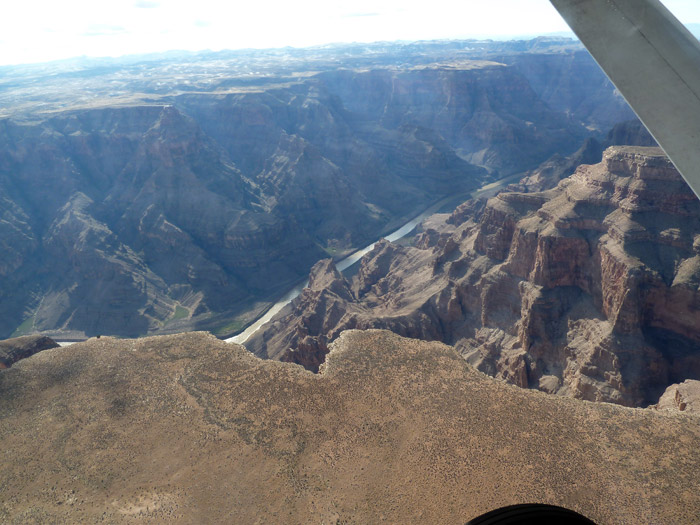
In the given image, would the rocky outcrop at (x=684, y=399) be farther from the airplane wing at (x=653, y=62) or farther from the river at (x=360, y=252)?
the river at (x=360, y=252)

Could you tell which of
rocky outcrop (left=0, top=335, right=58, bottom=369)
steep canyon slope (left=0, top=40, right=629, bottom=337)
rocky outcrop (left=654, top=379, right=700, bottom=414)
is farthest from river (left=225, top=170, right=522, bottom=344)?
rocky outcrop (left=654, top=379, right=700, bottom=414)

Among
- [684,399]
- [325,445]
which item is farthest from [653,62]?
[684,399]

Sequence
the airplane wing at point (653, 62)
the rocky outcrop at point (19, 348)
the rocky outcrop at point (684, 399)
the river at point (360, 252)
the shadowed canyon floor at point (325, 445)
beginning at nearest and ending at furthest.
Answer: the airplane wing at point (653, 62)
the shadowed canyon floor at point (325, 445)
the rocky outcrop at point (684, 399)
the rocky outcrop at point (19, 348)
the river at point (360, 252)

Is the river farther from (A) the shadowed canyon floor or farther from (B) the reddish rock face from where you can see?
(A) the shadowed canyon floor

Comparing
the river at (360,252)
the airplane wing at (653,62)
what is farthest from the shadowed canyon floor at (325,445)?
the river at (360,252)

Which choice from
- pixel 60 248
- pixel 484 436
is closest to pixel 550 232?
pixel 484 436

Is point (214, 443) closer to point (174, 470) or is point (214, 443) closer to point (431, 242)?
point (174, 470)

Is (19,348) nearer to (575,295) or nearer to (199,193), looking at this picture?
(575,295)
